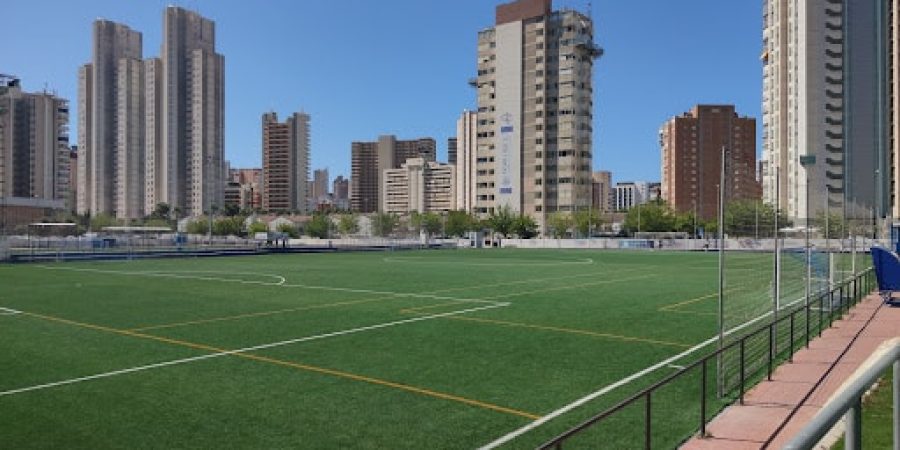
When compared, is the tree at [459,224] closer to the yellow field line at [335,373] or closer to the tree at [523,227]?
the tree at [523,227]

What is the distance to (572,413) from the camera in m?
9.91

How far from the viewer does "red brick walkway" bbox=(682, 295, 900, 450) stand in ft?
27.4

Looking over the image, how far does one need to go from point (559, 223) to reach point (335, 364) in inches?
4896

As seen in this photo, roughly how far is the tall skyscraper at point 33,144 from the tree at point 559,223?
5147 inches

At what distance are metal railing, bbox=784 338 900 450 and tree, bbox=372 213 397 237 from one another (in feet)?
533

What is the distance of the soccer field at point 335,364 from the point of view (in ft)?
29.9

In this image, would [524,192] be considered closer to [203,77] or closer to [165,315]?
[203,77]

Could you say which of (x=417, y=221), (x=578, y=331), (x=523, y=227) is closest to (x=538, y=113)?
(x=523, y=227)

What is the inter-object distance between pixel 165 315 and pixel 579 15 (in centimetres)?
14518

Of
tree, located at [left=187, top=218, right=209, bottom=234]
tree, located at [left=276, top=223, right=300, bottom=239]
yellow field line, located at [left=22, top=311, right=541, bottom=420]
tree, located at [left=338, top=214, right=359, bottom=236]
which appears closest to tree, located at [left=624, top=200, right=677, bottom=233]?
tree, located at [left=338, top=214, right=359, bottom=236]

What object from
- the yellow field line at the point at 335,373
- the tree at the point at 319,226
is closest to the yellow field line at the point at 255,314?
the yellow field line at the point at 335,373

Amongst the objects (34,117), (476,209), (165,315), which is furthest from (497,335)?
(34,117)

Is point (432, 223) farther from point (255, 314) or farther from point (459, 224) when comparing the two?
point (255, 314)

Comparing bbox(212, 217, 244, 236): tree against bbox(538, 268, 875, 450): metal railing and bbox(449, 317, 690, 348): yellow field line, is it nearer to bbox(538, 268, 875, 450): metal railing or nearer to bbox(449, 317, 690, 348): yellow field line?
bbox(449, 317, 690, 348): yellow field line
